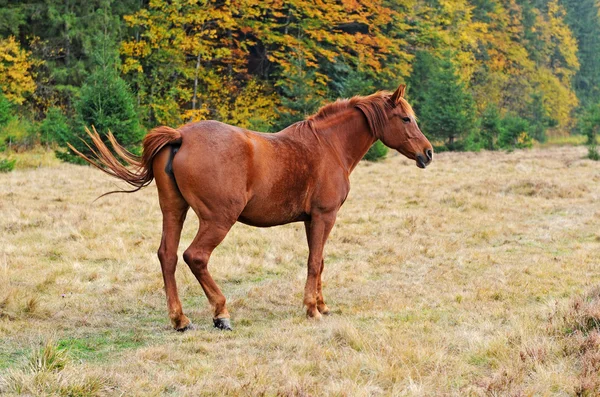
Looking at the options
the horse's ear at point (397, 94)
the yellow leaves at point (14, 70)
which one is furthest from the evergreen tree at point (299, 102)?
the horse's ear at point (397, 94)

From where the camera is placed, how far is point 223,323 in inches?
219

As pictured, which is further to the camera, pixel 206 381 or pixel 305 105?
pixel 305 105

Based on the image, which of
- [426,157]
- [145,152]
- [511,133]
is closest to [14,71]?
[145,152]

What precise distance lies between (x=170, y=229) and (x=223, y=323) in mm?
1047

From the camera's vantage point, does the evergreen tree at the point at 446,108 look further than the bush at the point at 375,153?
Yes

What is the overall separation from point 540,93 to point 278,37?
25.7 meters

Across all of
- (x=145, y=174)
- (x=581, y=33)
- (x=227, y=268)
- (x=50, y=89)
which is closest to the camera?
(x=145, y=174)

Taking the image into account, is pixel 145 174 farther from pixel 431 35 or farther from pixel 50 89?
pixel 431 35

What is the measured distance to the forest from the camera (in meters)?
20.6

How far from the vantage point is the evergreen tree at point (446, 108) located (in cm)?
2895

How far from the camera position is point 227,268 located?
8234 millimetres

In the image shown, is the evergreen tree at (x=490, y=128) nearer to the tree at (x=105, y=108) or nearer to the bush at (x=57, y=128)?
the tree at (x=105, y=108)

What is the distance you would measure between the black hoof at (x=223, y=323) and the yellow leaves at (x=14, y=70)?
1970 cm

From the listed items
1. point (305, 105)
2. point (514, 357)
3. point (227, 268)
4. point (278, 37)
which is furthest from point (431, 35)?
point (514, 357)
